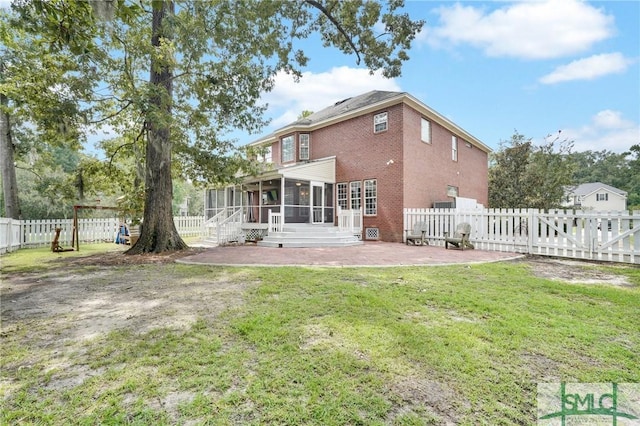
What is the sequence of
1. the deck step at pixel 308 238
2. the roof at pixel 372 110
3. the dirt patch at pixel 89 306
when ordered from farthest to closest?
the roof at pixel 372 110
the deck step at pixel 308 238
the dirt patch at pixel 89 306

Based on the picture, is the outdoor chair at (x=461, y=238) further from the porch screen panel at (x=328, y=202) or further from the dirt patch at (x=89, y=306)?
the dirt patch at (x=89, y=306)

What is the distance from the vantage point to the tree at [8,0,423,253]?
9.27 meters

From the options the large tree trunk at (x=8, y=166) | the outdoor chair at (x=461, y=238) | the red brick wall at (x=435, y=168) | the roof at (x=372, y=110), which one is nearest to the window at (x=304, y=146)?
the roof at (x=372, y=110)

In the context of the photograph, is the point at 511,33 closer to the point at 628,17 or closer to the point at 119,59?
the point at 628,17

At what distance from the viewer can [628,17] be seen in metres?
9.05

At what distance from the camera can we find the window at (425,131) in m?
15.7

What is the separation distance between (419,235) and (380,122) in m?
6.17

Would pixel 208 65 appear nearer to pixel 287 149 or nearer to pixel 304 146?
pixel 304 146

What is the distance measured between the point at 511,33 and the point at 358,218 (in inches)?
386

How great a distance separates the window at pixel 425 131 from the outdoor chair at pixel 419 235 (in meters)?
5.31

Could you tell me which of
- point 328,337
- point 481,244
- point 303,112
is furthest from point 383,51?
point 303,112

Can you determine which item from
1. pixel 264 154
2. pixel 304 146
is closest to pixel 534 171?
pixel 304 146

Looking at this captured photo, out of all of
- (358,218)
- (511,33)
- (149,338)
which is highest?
(511,33)

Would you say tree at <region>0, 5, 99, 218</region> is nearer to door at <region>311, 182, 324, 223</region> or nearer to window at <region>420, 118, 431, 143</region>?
door at <region>311, 182, 324, 223</region>
